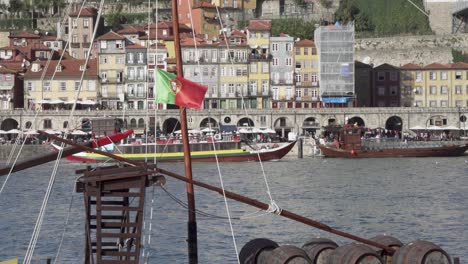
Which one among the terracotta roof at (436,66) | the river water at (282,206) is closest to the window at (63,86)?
the river water at (282,206)

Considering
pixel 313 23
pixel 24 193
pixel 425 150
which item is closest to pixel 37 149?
pixel 425 150

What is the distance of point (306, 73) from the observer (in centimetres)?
12519

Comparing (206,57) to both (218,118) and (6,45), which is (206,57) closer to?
(218,118)

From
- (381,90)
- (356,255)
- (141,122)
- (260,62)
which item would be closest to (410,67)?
(381,90)

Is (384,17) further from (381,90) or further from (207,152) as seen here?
(207,152)

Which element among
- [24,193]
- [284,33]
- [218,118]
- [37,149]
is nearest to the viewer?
[24,193]

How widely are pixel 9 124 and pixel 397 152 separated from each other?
37.0 metres

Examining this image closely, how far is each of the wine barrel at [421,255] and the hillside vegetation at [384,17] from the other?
115m

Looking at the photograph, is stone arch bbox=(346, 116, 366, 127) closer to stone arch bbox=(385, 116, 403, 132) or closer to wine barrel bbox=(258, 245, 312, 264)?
stone arch bbox=(385, 116, 403, 132)

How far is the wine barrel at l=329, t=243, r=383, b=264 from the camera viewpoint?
26156mm

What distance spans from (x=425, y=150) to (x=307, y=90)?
24313 mm

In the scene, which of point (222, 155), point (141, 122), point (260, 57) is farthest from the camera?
point (260, 57)

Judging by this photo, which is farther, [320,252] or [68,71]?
[68,71]

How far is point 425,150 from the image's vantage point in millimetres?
102875
